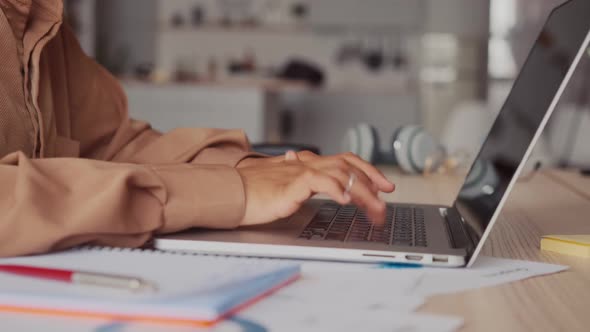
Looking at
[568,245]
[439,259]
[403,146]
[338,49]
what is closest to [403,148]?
[403,146]

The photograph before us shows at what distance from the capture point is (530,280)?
595 mm

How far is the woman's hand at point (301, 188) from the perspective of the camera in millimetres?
642

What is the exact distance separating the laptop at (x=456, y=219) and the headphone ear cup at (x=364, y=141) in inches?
24.3

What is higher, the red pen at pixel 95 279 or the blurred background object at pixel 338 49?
the red pen at pixel 95 279

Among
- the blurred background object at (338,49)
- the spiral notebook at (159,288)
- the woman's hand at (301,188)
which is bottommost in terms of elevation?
the blurred background object at (338,49)

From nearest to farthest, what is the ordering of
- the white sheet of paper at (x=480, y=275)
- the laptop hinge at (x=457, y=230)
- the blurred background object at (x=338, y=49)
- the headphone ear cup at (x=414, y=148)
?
the white sheet of paper at (x=480, y=275) < the laptop hinge at (x=457, y=230) < the headphone ear cup at (x=414, y=148) < the blurred background object at (x=338, y=49)

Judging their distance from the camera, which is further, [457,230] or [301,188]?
[457,230]

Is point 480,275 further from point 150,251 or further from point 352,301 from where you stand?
point 150,251

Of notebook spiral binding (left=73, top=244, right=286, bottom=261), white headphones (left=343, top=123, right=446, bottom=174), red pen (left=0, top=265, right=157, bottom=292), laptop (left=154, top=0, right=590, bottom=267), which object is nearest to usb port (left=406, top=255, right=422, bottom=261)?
laptop (left=154, top=0, right=590, bottom=267)

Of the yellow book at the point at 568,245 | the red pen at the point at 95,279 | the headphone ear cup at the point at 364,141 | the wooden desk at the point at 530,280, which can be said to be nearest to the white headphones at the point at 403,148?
the headphone ear cup at the point at 364,141

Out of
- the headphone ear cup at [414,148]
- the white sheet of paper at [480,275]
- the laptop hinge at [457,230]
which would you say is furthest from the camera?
the headphone ear cup at [414,148]

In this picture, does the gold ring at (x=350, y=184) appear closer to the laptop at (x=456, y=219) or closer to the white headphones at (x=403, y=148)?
the laptop at (x=456, y=219)

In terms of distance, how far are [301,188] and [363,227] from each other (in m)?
0.11

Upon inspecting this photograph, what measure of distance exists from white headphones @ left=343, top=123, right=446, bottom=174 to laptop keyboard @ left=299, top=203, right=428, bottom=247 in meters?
0.59
